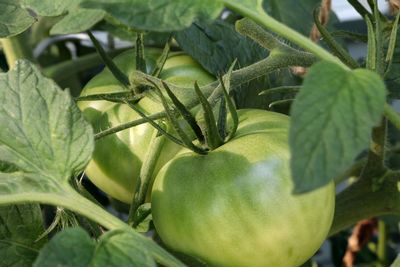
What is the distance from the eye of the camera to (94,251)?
37 centimetres

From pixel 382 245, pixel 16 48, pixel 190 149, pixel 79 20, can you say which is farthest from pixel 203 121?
pixel 382 245

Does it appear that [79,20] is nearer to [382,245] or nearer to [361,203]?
[361,203]

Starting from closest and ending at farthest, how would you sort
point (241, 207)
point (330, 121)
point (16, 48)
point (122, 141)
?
point (330, 121)
point (241, 207)
point (122, 141)
point (16, 48)

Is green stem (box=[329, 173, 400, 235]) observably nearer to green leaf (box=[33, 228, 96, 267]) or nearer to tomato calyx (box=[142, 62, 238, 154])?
tomato calyx (box=[142, 62, 238, 154])

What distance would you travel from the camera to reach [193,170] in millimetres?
472

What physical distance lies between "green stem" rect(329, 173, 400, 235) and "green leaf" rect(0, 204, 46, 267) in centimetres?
27

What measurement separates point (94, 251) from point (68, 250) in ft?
0.05

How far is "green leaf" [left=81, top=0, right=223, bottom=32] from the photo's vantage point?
0.36m

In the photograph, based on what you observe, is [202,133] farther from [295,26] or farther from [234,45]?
[295,26]

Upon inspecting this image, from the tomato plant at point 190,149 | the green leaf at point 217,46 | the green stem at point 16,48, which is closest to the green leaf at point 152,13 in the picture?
the tomato plant at point 190,149

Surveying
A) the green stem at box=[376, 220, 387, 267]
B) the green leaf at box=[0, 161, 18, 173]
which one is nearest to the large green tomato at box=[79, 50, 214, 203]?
the green leaf at box=[0, 161, 18, 173]

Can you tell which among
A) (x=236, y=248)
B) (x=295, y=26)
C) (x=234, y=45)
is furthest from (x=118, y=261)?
(x=295, y=26)

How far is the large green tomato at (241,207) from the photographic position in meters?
0.46

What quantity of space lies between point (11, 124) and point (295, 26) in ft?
1.56
